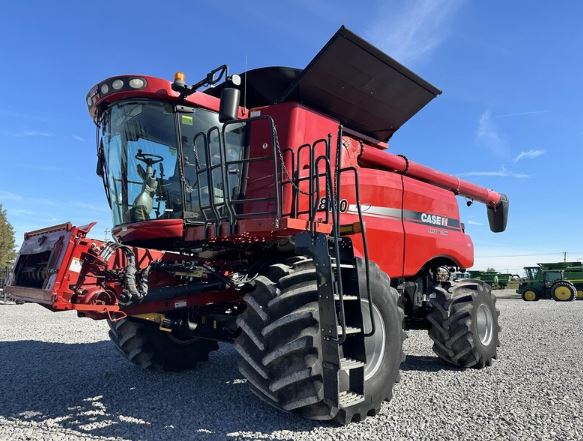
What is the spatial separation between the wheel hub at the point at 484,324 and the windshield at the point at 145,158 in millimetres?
4670

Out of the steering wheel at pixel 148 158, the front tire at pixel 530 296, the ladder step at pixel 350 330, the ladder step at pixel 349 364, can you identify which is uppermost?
the steering wheel at pixel 148 158

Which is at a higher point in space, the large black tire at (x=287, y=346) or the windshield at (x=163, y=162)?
the windshield at (x=163, y=162)

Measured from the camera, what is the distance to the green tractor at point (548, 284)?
1078 inches

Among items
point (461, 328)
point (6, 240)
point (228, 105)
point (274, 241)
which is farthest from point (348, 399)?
point (6, 240)

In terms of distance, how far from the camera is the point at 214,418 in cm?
388

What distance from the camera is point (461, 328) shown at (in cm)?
617

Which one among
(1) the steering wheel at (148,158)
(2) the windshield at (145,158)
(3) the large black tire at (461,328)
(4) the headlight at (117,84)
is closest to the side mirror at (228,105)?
(2) the windshield at (145,158)

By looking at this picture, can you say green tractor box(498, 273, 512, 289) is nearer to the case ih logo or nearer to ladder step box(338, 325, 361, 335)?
the case ih logo

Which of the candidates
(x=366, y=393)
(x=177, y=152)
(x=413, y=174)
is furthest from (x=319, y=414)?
(x=413, y=174)

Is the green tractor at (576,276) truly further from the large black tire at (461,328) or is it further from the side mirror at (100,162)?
the side mirror at (100,162)

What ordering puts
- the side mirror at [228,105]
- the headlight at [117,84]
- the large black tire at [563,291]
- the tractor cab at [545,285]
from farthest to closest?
the tractor cab at [545,285] < the large black tire at [563,291] < the headlight at [117,84] < the side mirror at [228,105]

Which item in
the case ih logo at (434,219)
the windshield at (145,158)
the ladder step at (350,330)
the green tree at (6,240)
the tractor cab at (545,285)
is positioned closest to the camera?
the ladder step at (350,330)

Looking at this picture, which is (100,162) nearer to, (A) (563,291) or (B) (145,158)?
(B) (145,158)

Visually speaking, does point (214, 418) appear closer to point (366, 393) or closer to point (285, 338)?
point (285, 338)
